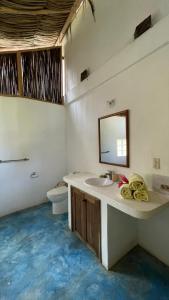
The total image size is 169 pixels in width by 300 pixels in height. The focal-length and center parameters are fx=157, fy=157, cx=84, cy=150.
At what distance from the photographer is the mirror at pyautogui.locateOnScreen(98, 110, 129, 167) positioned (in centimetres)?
194

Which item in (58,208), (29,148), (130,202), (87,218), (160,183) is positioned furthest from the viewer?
(29,148)

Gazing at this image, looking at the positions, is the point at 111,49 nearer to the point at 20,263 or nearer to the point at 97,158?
the point at 97,158

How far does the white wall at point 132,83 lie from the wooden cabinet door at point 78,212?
22.8 inches

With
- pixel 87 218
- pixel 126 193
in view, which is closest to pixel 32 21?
pixel 126 193

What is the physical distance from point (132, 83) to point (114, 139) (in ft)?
2.38

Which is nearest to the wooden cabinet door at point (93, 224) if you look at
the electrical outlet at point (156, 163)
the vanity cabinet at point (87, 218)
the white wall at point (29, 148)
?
the vanity cabinet at point (87, 218)

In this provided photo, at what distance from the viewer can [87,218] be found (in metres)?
1.91

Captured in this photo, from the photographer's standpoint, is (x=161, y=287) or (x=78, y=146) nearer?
(x=161, y=287)

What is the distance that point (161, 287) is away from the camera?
4.62 feet

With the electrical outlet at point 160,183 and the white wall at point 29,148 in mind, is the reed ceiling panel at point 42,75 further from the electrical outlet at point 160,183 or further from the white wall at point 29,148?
the electrical outlet at point 160,183

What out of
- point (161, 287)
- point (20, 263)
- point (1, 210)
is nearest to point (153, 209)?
point (161, 287)

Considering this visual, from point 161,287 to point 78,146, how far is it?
2239mm

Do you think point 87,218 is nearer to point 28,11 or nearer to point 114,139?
point 114,139

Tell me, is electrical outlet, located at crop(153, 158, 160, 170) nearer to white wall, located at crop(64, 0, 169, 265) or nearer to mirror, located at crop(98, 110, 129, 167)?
white wall, located at crop(64, 0, 169, 265)
